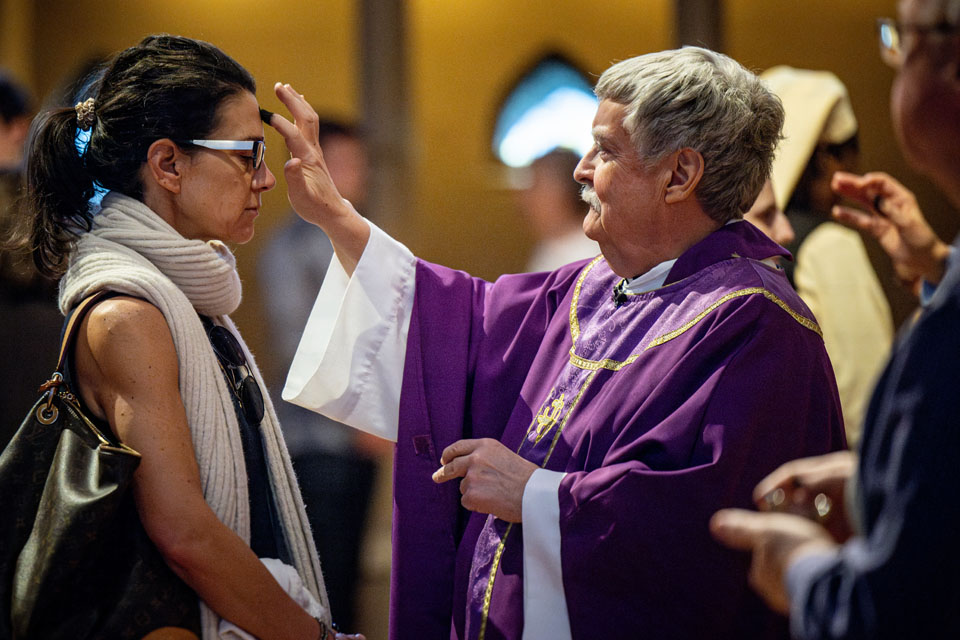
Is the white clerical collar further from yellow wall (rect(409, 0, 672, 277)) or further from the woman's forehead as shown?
yellow wall (rect(409, 0, 672, 277))

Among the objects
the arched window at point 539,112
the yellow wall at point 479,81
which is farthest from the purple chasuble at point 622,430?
the arched window at point 539,112

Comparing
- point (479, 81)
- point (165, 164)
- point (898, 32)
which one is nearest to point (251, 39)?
point (479, 81)

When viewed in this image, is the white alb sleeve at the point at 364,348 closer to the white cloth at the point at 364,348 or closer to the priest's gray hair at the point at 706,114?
the white cloth at the point at 364,348

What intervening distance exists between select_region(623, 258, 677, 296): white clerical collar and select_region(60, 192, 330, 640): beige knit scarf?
33.9 inches

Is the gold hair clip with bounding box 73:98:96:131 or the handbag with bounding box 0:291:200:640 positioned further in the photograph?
the gold hair clip with bounding box 73:98:96:131

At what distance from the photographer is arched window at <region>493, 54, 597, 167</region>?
6.54 m

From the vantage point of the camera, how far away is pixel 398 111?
5988 millimetres

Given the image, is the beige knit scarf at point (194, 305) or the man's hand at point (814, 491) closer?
the man's hand at point (814, 491)

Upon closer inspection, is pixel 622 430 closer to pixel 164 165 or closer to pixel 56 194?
pixel 164 165

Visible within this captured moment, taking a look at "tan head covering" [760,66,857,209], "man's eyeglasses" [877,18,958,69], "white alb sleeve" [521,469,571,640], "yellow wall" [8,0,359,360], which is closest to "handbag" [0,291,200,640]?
"white alb sleeve" [521,469,571,640]

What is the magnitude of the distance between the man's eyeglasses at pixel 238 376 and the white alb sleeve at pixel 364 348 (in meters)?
0.36

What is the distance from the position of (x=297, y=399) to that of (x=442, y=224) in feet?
12.7

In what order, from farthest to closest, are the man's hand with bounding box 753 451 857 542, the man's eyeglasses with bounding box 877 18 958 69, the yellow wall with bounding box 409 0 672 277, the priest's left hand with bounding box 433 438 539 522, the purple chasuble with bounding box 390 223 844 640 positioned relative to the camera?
the yellow wall with bounding box 409 0 672 277
the priest's left hand with bounding box 433 438 539 522
the purple chasuble with bounding box 390 223 844 640
the man's hand with bounding box 753 451 857 542
the man's eyeglasses with bounding box 877 18 958 69

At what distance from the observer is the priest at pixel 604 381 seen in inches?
80.0
